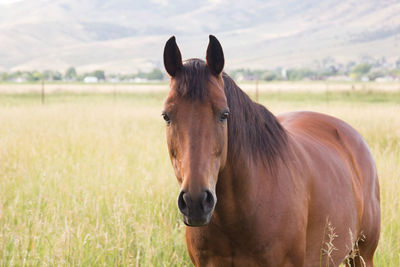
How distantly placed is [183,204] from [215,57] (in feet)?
2.56

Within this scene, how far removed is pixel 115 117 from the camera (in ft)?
45.0

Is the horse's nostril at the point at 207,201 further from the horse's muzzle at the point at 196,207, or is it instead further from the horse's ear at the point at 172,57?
the horse's ear at the point at 172,57

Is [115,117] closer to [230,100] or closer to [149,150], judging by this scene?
[149,150]

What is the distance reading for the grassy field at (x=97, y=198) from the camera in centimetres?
363

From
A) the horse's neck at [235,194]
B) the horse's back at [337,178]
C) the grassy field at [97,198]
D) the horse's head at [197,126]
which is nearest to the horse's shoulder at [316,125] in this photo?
the horse's back at [337,178]

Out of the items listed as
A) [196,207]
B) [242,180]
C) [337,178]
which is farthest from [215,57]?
[337,178]

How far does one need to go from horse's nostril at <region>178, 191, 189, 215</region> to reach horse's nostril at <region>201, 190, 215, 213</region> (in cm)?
8

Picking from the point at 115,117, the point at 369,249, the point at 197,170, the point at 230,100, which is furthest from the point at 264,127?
the point at 115,117

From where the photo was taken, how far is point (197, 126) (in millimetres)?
2014

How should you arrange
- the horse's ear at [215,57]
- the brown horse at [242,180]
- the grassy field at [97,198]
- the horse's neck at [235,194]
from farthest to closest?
the grassy field at [97,198] < the horse's neck at [235,194] < the horse's ear at [215,57] < the brown horse at [242,180]

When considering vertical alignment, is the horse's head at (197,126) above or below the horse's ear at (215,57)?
below

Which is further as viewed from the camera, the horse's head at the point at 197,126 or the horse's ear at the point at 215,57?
the horse's ear at the point at 215,57

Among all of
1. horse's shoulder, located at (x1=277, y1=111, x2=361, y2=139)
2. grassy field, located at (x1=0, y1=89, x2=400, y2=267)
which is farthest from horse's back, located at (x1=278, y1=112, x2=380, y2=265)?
grassy field, located at (x1=0, y1=89, x2=400, y2=267)

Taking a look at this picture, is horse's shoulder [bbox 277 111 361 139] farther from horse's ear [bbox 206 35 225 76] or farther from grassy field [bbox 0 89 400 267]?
horse's ear [bbox 206 35 225 76]
